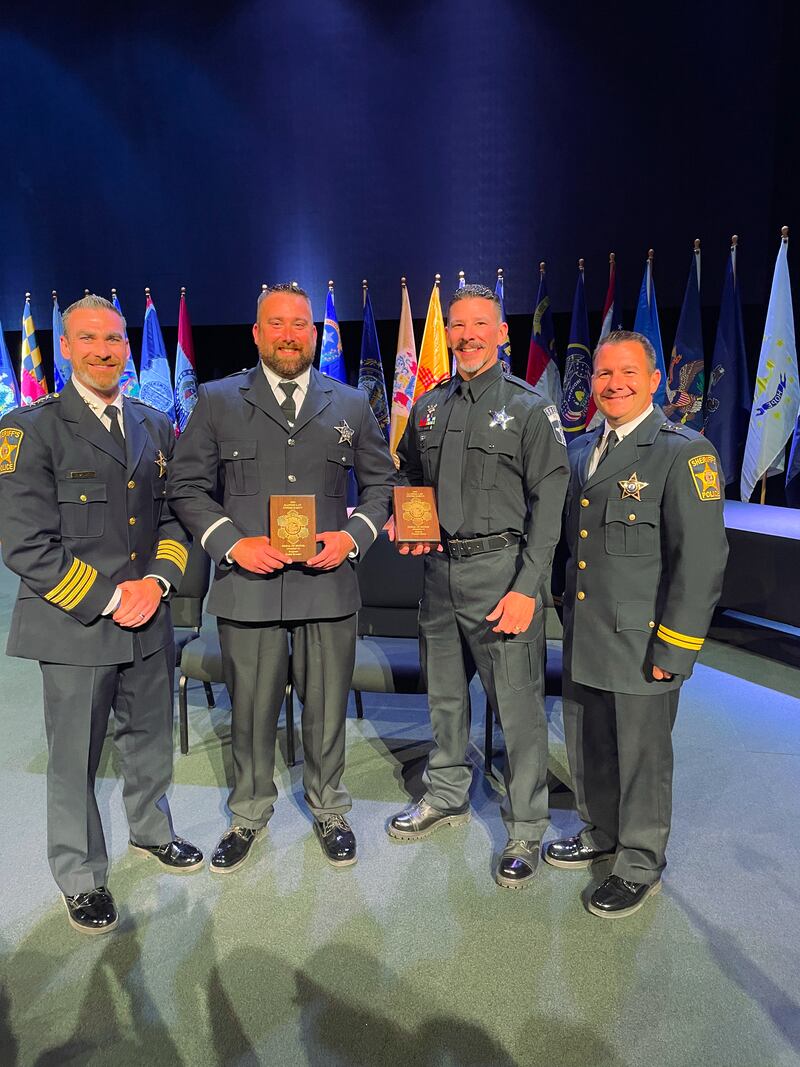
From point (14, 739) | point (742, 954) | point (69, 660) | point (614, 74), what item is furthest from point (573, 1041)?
point (614, 74)

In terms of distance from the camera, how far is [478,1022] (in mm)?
1678

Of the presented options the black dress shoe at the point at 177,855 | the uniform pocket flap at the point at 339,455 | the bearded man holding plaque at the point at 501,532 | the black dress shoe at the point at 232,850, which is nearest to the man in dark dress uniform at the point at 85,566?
the black dress shoe at the point at 177,855

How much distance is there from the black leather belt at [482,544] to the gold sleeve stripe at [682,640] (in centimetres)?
54

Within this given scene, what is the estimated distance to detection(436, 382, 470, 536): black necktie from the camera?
2.24 metres

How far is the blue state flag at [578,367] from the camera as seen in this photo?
17.6 feet

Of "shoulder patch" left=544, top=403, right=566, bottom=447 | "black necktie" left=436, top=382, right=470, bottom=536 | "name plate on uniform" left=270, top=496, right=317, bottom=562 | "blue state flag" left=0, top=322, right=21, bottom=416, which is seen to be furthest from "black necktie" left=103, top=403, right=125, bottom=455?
"blue state flag" left=0, top=322, right=21, bottom=416

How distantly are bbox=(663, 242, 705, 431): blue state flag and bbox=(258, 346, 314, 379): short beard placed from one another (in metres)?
3.64

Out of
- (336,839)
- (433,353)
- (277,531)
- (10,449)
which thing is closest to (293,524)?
(277,531)

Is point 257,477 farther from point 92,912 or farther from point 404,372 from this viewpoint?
point 404,372

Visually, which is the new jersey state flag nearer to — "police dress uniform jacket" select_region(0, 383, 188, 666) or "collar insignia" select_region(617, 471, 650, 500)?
"collar insignia" select_region(617, 471, 650, 500)

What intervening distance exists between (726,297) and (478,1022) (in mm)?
4868

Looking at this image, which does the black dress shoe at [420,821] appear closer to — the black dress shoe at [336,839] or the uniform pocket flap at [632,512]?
the black dress shoe at [336,839]

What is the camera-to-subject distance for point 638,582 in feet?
6.53

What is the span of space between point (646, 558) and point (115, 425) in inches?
62.5
